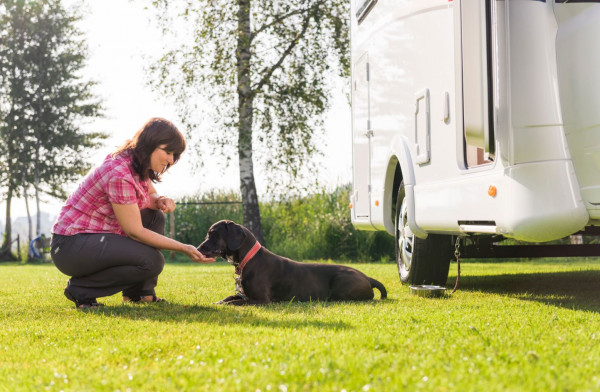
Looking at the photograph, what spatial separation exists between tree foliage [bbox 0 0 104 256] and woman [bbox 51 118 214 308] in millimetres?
23428

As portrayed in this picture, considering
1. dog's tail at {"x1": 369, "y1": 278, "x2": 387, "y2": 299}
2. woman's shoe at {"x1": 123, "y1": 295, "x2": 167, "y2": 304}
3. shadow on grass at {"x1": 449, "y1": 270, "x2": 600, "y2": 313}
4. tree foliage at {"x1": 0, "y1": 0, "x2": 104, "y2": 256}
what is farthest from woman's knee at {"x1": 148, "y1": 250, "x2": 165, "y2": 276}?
tree foliage at {"x1": 0, "y1": 0, "x2": 104, "y2": 256}

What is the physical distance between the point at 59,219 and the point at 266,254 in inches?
61.8

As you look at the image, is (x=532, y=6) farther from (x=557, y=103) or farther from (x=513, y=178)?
(x=513, y=178)

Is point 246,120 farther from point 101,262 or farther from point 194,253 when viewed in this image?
point 194,253

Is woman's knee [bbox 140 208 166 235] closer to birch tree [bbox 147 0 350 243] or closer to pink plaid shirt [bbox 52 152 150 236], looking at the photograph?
pink plaid shirt [bbox 52 152 150 236]

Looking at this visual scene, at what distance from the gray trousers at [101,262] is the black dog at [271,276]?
0.44 meters

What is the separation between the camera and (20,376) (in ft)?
9.59

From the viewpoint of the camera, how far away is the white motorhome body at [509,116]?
4.02 metres

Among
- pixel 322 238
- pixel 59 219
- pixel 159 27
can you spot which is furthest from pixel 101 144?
pixel 59 219

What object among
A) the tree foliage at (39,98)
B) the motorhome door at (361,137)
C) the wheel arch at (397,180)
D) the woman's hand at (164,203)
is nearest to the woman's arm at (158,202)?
the woman's hand at (164,203)

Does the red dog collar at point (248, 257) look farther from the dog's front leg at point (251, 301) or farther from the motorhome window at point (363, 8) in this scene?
the motorhome window at point (363, 8)

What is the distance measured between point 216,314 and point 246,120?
10365 mm

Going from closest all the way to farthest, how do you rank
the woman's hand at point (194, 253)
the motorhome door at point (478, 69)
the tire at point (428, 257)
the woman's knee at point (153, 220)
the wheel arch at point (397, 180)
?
1. the motorhome door at point (478, 69)
2. the woman's hand at point (194, 253)
3. the woman's knee at point (153, 220)
4. the wheel arch at point (397, 180)
5. the tire at point (428, 257)

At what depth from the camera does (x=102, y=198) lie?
5145 mm
